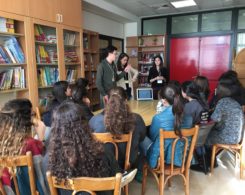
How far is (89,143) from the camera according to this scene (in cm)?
112

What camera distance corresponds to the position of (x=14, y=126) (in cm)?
135

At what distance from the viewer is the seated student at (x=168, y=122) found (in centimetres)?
187

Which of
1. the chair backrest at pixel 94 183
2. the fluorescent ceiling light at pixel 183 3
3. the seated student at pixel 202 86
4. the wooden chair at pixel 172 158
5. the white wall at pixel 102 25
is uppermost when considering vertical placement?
Answer: the fluorescent ceiling light at pixel 183 3

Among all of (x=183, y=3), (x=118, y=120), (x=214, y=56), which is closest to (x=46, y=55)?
(x=118, y=120)

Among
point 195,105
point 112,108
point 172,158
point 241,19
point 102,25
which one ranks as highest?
point 241,19

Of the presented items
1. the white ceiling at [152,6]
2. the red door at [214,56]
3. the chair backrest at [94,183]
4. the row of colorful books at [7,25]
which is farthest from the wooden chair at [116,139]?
the red door at [214,56]

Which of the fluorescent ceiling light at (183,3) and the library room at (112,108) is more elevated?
the fluorescent ceiling light at (183,3)

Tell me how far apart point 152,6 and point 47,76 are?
325 centimetres

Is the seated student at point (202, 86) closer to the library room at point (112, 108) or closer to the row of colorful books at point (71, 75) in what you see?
the library room at point (112, 108)

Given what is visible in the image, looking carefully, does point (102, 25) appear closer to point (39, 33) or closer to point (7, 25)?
A: point (39, 33)

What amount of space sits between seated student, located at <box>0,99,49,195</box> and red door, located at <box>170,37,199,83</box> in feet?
16.9

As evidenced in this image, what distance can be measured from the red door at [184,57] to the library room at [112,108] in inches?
2.1

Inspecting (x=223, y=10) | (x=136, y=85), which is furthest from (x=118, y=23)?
(x=223, y=10)

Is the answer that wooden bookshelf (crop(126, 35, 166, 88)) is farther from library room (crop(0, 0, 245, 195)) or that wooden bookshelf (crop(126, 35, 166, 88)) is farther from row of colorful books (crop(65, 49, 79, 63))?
row of colorful books (crop(65, 49, 79, 63))
